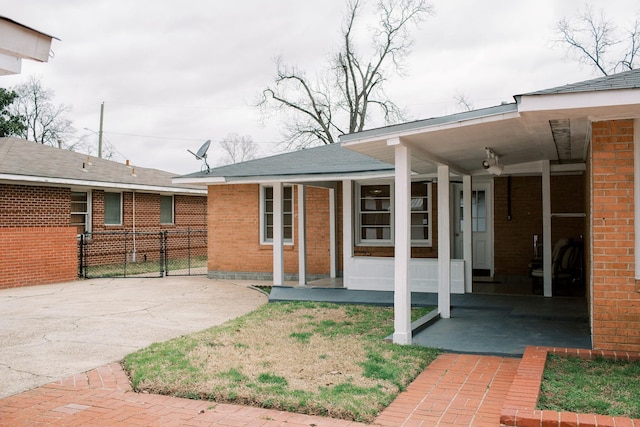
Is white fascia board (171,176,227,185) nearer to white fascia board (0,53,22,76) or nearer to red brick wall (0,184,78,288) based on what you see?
red brick wall (0,184,78,288)

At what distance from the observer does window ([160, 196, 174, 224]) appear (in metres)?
22.3

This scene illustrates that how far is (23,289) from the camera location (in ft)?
45.8

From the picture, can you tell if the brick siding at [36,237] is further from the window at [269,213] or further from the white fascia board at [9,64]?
the white fascia board at [9,64]

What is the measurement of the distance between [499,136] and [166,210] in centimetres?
1746

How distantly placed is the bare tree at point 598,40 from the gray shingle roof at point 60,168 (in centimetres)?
2025

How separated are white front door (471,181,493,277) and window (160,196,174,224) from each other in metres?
13.1

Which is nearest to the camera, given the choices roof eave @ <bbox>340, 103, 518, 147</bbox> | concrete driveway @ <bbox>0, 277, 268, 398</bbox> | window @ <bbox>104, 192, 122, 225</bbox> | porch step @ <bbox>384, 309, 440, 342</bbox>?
roof eave @ <bbox>340, 103, 518, 147</bbox>

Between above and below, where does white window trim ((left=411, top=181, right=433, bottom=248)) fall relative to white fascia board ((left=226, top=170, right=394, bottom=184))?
below

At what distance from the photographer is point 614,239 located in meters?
6.04

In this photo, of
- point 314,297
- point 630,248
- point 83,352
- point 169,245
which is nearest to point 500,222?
point 314,297

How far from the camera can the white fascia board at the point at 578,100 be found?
17.5 ft

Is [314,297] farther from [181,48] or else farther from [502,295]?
[181,48]

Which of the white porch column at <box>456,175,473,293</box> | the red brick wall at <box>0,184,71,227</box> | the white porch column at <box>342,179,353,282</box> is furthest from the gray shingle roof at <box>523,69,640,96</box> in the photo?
the red brick wall at <box>0,184,71,227</box>

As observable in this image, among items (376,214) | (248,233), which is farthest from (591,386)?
(248,233)
